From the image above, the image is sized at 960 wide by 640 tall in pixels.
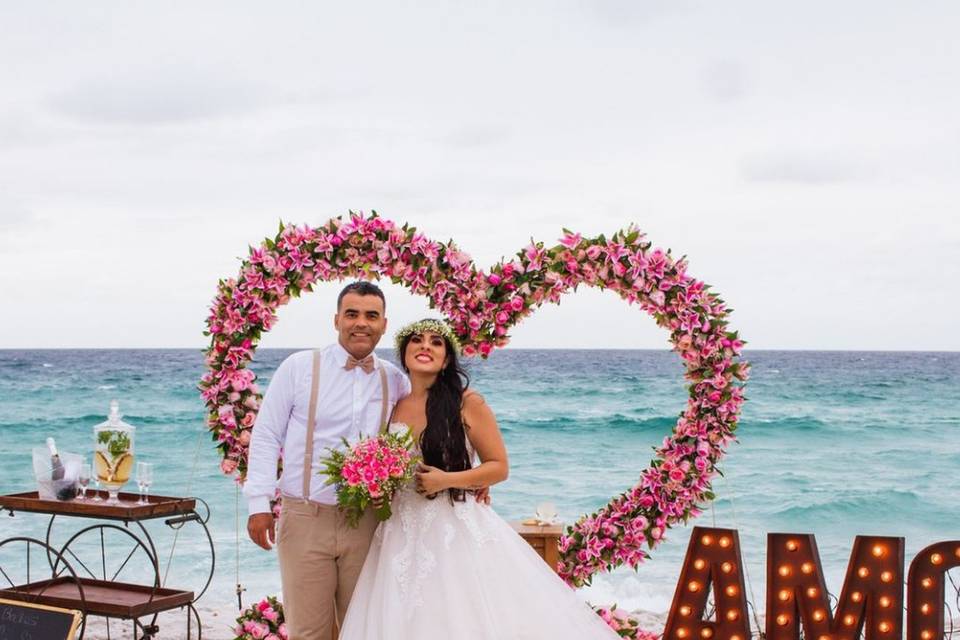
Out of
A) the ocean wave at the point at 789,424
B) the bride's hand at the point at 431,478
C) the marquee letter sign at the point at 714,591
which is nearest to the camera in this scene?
the bride's hand at the point at 431,478

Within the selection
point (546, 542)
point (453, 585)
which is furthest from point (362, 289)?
point (546, 542)

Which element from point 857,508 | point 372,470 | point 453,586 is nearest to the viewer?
point 372,470

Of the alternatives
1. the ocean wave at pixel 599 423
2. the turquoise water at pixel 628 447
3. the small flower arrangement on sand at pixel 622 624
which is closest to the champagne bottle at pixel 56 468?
the turquoise water at pixel 628 447

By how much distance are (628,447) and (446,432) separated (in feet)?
77.5

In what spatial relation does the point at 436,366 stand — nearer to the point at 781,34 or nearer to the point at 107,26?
the point at 107,26

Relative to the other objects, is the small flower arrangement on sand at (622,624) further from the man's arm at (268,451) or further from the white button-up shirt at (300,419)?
the man's arm at (268,451)

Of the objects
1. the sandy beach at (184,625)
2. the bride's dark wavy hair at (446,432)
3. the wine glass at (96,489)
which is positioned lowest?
the sandy beach at (184,625)

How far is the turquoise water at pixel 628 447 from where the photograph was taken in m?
15.1

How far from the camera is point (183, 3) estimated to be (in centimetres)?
1057

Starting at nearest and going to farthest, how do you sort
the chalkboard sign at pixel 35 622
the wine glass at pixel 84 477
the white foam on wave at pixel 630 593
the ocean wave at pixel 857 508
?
the chalkboard sign at pixel 35 622 < the wine glass at pixel 84 477 < the white foam on wave at pixel 630 593 < the ocean wave at pixel 857 508

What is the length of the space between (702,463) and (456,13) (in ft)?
22.3

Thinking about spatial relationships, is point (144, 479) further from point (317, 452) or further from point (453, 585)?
point (453, 585)

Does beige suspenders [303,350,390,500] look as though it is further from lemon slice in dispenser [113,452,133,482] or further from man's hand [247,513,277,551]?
lemon slice in dispenser [113,452,133,482]

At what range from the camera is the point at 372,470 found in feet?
15.5
